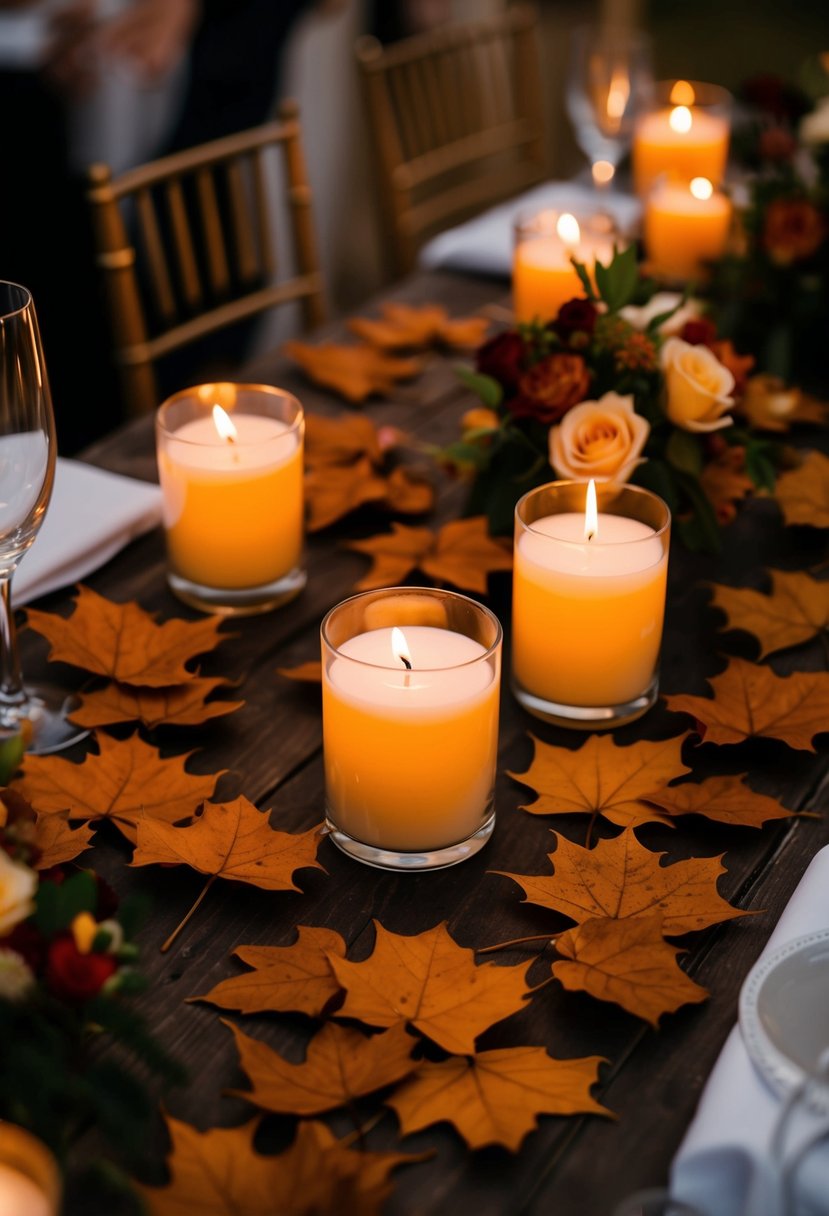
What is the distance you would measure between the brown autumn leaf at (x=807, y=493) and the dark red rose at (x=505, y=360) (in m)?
0.26

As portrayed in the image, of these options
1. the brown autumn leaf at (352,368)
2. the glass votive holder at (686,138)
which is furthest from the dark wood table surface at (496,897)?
the glass votive holder at (686,138)

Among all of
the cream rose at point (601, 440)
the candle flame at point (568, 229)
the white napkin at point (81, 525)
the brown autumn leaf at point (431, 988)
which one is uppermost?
the candle flame at point (568, 229)

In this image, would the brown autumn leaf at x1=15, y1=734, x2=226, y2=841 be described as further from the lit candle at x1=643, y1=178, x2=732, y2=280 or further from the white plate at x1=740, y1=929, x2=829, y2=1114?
the lit candle at x1=643, y1=178, x2=732, y2=280

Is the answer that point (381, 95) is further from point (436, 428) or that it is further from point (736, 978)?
point (736, 978)

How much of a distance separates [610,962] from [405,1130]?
153 millimetres

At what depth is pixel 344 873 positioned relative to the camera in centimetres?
78

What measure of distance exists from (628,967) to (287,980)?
18cm

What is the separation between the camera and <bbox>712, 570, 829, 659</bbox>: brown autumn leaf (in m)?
1.00

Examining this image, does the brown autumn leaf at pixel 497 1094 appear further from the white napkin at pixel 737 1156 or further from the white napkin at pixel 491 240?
the white napkin at pixel 491 240

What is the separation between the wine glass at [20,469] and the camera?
30.7 inches

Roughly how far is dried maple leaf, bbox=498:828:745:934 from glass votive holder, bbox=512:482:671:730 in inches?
5.9

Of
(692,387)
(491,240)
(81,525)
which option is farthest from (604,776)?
(491,240)

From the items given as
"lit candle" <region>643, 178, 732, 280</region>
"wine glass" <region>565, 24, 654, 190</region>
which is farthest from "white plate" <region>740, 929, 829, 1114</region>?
"wine glass" <region>565, 24, 654, 190</region>

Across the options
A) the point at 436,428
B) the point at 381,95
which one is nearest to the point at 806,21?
the point at 381,95
